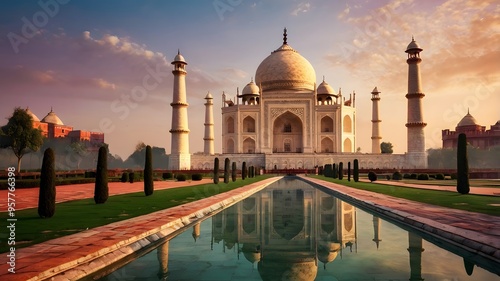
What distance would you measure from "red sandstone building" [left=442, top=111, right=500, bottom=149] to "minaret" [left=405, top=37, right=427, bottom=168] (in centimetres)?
2223

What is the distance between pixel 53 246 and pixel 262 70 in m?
42.1

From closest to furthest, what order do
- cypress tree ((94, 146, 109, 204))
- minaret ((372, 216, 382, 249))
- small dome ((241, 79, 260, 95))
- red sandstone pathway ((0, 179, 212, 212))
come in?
minaret ((372, 216, 382, 249)) → cypress tree ((94, 146, 109, 204)) → red sandstone pathway ((0, 179, 212, 212)) → small dome ((241, 79, 260, 95))

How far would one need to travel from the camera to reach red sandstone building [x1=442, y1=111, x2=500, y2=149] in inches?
1992

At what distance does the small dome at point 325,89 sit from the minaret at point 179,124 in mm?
17330

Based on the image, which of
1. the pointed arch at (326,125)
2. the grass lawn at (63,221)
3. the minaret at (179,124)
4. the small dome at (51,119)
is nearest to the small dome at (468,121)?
the pointed arch at (326,125)

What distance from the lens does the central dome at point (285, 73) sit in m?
42.9

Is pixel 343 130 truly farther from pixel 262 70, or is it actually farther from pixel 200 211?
pixel 200 211

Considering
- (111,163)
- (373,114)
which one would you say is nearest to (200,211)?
(373,114)

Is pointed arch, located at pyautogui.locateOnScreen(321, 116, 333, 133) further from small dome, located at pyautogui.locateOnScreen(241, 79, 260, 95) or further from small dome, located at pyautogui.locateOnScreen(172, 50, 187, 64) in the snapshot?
small dome, located at pyautogui.locateOnScreen(172, 50, 187, 64)

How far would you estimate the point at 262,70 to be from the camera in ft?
148

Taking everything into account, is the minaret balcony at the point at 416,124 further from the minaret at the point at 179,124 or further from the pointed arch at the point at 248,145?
the minaret at the point at 179,124

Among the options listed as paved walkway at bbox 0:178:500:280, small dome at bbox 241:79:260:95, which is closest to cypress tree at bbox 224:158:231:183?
paved walkway at bbox 0:178:500:280

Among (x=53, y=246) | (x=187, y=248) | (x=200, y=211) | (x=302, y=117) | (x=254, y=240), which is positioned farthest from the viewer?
(x=302, y=117)

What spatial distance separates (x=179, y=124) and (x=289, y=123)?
47.7ft
